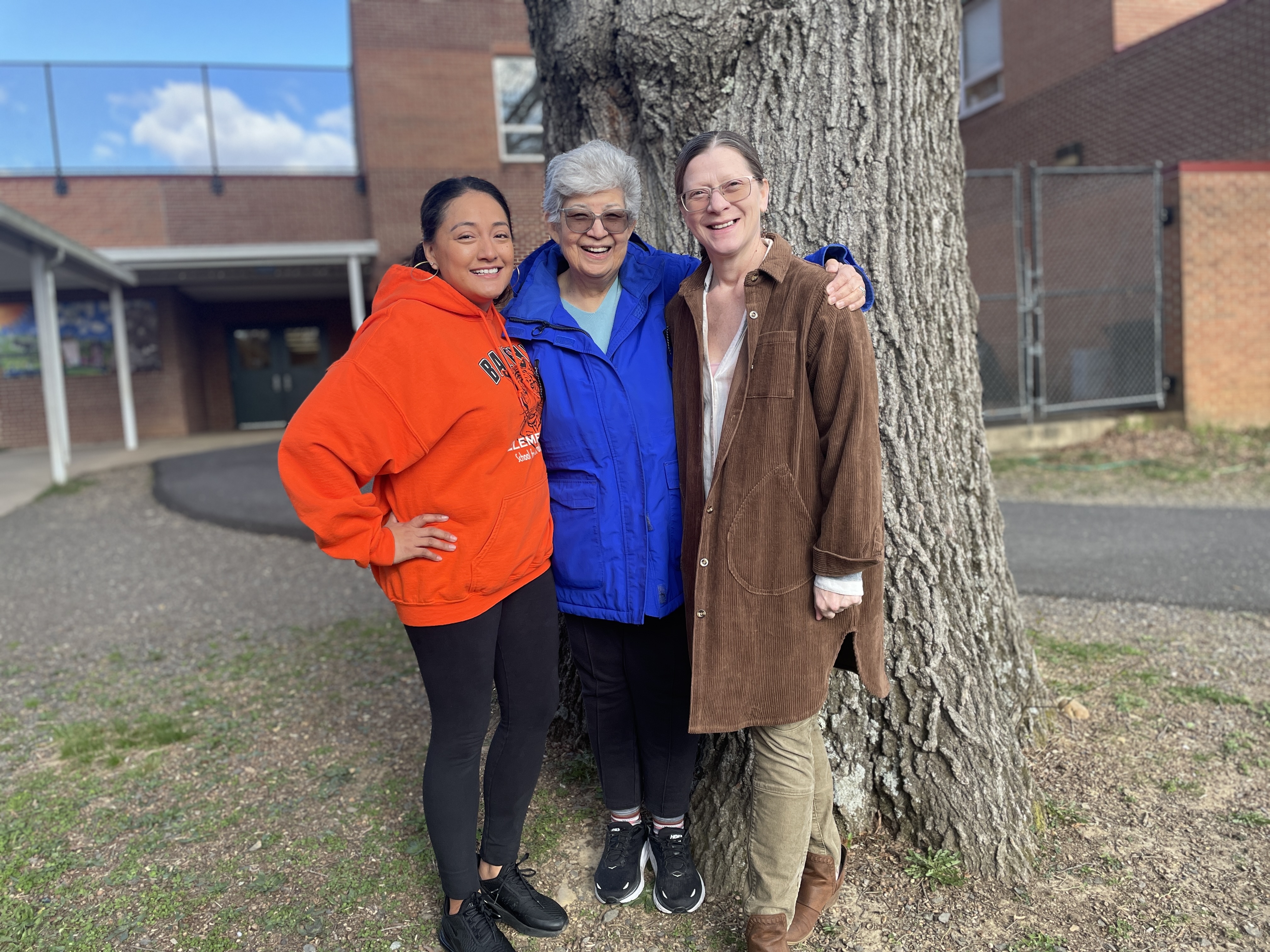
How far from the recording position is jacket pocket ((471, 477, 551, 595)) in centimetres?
204

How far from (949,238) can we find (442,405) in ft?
5.65

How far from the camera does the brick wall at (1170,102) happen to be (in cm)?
1052

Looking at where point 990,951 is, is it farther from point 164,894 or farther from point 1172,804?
point 164,894

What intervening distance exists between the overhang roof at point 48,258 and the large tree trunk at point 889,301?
360 inches

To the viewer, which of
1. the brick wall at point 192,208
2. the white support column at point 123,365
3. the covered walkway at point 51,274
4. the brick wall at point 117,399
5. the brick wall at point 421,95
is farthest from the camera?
the brick wall at point 117,399

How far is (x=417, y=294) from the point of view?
6.54 feet

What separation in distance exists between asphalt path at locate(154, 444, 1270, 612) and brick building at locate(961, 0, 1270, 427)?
4.44 m

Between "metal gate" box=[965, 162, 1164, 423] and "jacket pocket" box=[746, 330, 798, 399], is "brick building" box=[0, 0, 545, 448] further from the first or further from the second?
"jacket pocket" box=[746, 330, 798, 399]

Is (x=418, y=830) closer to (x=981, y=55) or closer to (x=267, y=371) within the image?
(x=981, y=55)

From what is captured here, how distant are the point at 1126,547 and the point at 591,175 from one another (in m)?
5.16

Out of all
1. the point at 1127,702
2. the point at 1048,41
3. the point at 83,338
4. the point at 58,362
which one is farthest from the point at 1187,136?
the point at 83,338

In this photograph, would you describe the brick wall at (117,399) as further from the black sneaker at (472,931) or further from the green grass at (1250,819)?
the green grass at (1250,819)

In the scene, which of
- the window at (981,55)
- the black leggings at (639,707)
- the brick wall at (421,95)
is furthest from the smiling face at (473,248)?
the window at (981,55)

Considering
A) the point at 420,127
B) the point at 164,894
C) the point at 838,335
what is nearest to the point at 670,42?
the point at 838,335
